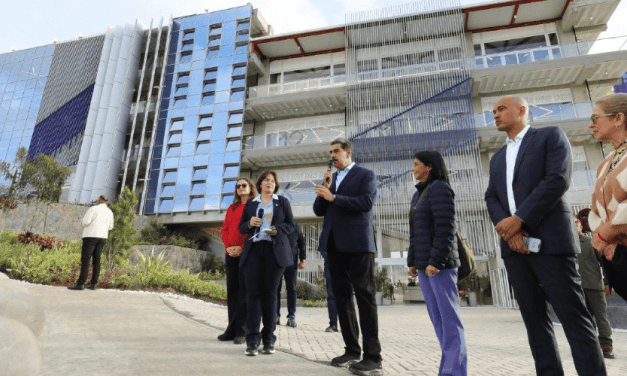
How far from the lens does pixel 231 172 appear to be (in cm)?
2247

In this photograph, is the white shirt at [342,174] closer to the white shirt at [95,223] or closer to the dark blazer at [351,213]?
the dark blazer at [351,213]

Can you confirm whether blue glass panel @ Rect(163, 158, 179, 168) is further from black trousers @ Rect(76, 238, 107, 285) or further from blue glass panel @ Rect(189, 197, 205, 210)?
black trousers @ Rect(76, 238, 107, 285)

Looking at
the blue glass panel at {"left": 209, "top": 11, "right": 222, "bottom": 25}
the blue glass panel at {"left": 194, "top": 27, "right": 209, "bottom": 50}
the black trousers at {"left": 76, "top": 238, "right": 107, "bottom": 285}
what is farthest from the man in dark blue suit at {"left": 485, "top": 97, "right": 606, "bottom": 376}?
the blue glass panel at {"left": 209, "top": 11, "right": 222, "bottom": 25}

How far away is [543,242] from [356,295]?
4.95 ft

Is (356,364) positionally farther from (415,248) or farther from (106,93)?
(106,93)

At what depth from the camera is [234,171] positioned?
22.4 metres

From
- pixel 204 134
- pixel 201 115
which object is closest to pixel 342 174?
pixel 204 134

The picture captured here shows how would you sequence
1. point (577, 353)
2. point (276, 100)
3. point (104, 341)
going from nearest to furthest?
point (577, 353)
point (104, 341)
point (276, 100)

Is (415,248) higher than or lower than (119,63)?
lower

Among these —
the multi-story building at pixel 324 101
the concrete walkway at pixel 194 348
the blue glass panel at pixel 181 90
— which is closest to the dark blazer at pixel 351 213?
the concrete walkway at pixel 194 348

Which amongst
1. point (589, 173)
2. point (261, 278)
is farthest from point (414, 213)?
point (589, 173)

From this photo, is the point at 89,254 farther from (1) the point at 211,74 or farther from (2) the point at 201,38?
(2) the point at 201,38

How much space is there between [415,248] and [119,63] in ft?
98.2

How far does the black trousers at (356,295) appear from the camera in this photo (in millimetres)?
2965
